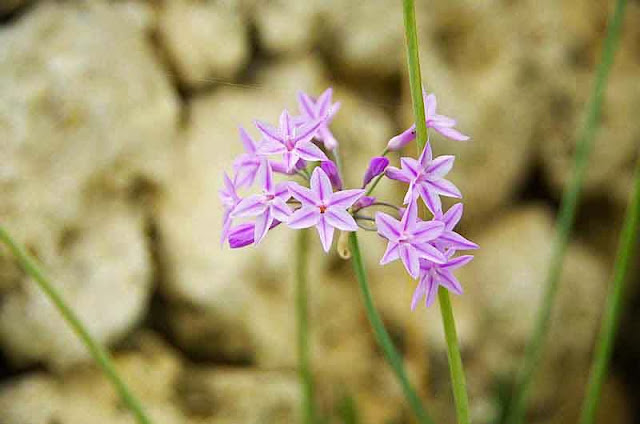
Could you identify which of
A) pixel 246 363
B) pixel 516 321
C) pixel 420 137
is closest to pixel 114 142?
pixel 246 363

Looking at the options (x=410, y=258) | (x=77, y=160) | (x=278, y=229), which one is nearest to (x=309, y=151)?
(x=410, y=258)

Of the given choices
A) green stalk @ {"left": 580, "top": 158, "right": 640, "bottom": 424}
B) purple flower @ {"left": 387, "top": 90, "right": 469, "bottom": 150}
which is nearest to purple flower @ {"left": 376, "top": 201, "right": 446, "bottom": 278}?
purple flower @ {"left": 387, "top": 90, "right": 469, "bottom": 150}

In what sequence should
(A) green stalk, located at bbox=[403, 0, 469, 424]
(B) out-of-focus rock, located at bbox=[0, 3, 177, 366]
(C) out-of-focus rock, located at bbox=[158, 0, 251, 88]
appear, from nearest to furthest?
(A) green stalk, located at bbox=[403, 0, 469, 424]
(B) out-of-focus rock, located at bbox=[0, 3, 177, 366]
(C) out-of-focus rock, located at bbox=[158, 0, 251, 88]

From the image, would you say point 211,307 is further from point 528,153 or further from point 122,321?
point 528,153

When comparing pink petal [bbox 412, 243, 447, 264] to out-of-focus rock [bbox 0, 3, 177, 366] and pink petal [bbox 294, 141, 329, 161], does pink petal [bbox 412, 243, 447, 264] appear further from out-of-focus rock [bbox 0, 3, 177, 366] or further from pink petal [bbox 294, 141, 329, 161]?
out-of-focus rock [bbox 0, 3, 177, 366]

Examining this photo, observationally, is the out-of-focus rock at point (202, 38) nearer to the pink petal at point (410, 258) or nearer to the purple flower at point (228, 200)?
the purple flower at point (228, 200)

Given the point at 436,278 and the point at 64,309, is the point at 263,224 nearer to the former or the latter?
the point at 436,278

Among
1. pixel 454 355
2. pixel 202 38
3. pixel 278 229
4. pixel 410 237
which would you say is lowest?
pixel 278 229
